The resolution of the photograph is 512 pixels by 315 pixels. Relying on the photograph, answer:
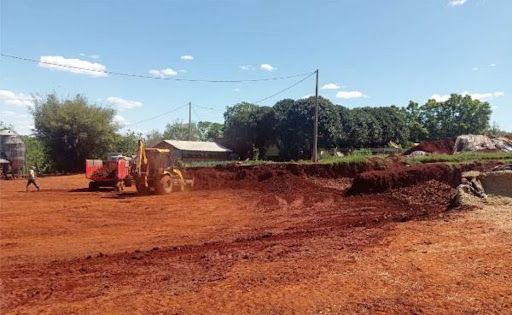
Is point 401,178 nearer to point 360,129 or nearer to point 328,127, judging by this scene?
point 328,127

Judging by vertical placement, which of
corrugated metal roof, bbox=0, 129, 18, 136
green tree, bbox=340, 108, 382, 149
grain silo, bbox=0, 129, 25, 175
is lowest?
grain silo, bbox=0, 129, 25, 175

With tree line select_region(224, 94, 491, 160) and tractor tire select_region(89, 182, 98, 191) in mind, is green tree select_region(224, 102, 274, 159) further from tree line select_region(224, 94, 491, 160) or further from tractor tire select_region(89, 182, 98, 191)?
tractor tire select_region(89, 182, 98, 191)

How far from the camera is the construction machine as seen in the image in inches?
859

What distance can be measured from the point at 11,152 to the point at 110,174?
1826 centimetres

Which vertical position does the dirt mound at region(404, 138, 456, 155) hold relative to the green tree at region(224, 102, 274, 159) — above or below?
below

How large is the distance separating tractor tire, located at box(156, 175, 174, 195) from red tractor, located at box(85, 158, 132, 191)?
3385 mm

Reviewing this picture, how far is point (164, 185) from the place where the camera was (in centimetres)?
2259

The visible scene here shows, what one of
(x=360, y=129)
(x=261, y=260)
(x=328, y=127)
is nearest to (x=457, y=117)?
(x=360, y=129)

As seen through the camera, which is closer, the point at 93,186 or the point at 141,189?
the point at 141,189

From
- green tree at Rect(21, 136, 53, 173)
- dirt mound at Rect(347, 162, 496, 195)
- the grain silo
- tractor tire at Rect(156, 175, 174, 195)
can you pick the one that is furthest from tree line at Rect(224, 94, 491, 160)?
dirt mound at Rect(347, 162, 496, 195)

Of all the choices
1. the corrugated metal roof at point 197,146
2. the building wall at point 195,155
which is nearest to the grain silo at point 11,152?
the building wall at point 195,155

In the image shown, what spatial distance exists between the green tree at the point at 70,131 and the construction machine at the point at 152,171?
2428 cm

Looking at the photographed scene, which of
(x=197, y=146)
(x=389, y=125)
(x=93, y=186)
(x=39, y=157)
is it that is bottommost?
(x=93, y=186)

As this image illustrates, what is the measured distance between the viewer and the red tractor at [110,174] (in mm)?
24792
